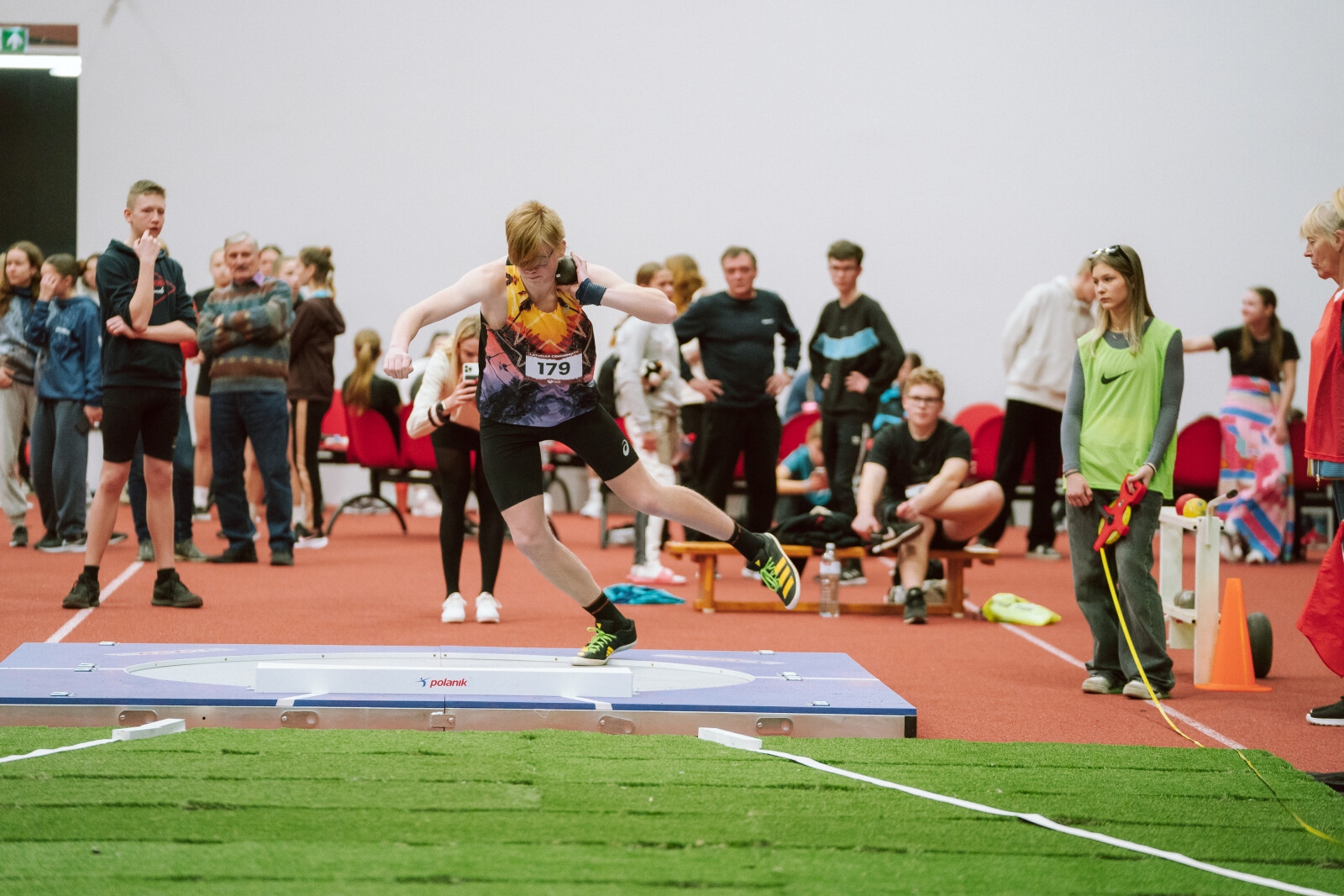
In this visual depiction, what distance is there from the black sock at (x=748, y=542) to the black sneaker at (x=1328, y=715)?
1.81 meters

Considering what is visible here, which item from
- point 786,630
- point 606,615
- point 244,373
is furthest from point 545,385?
point 244,373

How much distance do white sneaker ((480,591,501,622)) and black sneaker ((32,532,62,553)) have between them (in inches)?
134

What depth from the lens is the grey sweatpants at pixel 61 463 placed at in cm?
769

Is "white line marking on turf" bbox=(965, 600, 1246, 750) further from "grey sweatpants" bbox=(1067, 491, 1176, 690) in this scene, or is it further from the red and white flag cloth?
the red and white flag cloth

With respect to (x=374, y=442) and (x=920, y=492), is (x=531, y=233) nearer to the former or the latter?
(x=920, y=492)

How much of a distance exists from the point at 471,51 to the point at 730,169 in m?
2.79

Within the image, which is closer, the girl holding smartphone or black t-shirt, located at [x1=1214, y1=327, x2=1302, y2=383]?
the girl holding smartphone

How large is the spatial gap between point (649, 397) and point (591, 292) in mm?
3656

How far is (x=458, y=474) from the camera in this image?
19.1 feet

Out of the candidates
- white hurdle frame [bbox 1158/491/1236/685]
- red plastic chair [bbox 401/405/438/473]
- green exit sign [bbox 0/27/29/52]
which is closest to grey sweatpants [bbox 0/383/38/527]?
red plastic chair [bbox 401/405/438/473]

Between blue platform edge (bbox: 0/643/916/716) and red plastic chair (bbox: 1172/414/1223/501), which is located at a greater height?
red plastic chair (bbox: 1172/414/1223/501)

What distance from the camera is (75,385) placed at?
7.68m

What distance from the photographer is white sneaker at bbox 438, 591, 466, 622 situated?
5.78 meters

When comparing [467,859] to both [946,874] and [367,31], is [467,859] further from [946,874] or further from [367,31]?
[367,31]
